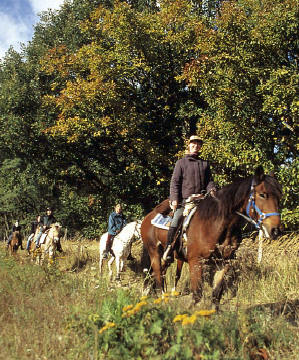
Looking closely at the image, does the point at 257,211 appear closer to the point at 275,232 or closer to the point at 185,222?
the point at 275,232

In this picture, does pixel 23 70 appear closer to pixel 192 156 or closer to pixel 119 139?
pixel 119 139

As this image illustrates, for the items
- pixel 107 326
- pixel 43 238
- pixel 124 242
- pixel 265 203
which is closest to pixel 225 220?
pixel 265 203

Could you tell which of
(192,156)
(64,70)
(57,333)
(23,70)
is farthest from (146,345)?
(23,70)

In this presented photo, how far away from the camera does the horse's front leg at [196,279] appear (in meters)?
5.36

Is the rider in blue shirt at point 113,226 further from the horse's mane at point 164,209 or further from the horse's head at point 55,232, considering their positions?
the horse's mane at point 164,209

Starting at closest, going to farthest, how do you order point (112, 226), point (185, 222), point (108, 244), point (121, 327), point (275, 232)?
point (121, 327), point (275, 232), point (185, 222), point (108, 244), point (112, 226)

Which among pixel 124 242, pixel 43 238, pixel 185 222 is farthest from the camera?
pixel 43 238

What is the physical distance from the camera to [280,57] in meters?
12.1

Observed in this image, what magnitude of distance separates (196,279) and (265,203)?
1.49 metres

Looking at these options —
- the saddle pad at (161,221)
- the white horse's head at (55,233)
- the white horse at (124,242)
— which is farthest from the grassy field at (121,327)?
the white horse's head at (55,233)

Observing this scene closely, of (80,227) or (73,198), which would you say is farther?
(80,227)

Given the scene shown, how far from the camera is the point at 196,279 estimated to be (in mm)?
5488

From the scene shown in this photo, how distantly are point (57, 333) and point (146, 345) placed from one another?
51.4 inches

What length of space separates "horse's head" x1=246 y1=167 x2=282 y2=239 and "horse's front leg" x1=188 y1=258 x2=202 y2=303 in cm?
107
